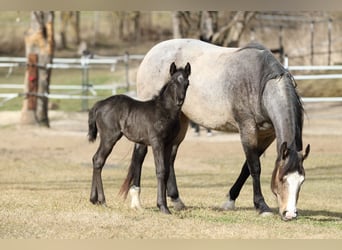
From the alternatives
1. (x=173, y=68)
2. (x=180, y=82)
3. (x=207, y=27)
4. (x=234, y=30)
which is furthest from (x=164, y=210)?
(x=234, y=30)

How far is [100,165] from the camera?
9906 millimetres

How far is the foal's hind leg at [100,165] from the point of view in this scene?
32.4 ft

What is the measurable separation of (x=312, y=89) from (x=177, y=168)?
39.1ft

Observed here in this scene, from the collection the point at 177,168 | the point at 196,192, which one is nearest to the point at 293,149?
the point at 196,192

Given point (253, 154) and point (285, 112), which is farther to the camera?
point (253, 154)

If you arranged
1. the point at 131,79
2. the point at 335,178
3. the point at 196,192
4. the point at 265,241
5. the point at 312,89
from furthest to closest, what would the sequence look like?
1. the point at 131,79
2. the point at 312,89
3. the point at 335,178
4. the point at 196,192
5. the point at 265,241

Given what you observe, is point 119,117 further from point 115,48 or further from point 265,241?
point 115,48

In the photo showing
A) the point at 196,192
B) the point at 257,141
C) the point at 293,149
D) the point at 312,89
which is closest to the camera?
the point at 293,149

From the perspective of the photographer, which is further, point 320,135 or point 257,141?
point 320,135

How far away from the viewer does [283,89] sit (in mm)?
9695

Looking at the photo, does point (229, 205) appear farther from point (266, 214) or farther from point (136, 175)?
point (136, 175)

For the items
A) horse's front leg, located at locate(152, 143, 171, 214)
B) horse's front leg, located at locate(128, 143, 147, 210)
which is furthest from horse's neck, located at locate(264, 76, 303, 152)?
horse's front leg, located at locate(128, 143, 147, 210)

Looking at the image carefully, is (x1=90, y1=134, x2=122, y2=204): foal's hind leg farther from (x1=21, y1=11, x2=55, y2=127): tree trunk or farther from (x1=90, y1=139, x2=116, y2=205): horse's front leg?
(x1=21, y1=11, x2=55, y2=127): tree trunk

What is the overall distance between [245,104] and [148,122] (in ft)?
4.05
